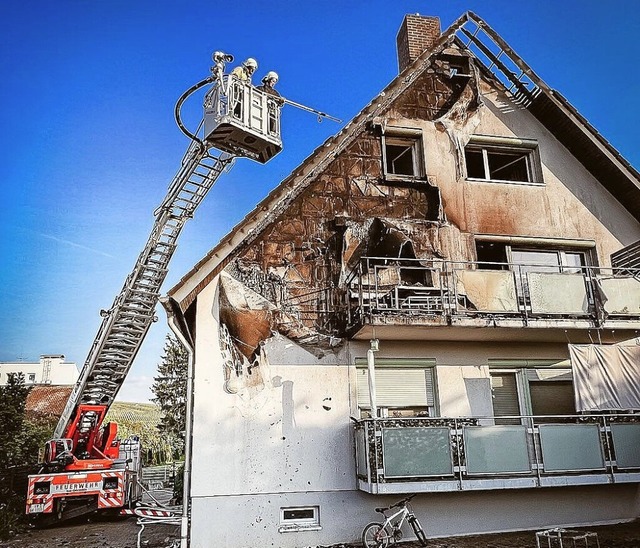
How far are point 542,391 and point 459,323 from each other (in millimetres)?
3200

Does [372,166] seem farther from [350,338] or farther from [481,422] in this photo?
[481,422]

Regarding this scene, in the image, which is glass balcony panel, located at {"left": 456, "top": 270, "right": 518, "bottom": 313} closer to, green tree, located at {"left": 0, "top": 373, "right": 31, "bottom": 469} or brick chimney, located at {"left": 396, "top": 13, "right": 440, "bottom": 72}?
brick chimney, located at {"left": 396, "top": 13, "right": 440, "bottom": 72}

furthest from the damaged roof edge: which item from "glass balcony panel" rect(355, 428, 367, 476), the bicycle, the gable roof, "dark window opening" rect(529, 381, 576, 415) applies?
"dark window opening" rect(529, 381, 576, 415)

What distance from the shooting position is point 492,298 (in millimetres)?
12070

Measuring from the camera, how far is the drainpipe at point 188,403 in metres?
10.8

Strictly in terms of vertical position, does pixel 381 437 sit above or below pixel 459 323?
below

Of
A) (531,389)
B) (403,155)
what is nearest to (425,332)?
(531,389)

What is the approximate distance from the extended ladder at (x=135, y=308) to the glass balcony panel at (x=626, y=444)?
968 centimetres

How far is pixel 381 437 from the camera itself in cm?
1085

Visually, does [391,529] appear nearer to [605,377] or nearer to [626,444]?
[626,444]

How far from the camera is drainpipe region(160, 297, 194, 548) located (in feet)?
35.5

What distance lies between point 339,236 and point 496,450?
5.47 m

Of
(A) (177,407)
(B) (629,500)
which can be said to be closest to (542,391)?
(B) (629,500)

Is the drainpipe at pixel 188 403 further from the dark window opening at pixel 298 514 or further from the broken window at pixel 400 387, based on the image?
the broken window at pixel 400 387
